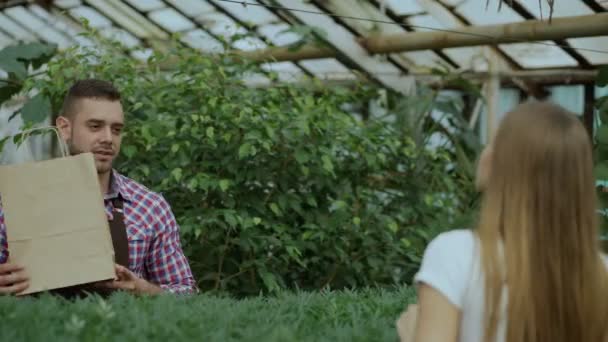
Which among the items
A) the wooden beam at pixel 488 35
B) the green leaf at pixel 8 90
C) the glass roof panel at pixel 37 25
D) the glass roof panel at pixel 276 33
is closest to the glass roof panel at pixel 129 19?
the glass roof panel at pixel 37 25

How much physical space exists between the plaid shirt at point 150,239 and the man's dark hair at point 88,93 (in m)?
0.24

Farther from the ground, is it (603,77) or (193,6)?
(193,6)

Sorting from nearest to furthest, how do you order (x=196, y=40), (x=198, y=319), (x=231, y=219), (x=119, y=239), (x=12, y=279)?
1. (x=198, y=319)
2. (x=12, y=279)
3. (x=119, y=239)
4. (x=231, y=219)
5. (x=196, y=40)

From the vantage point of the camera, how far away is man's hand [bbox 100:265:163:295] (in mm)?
2234

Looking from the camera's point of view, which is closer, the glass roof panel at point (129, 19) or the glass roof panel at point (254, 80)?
the glass roof panel at point (254, 80)

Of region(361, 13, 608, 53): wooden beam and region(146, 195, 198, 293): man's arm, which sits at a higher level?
region(361, 13, 608, 53): wooden beam

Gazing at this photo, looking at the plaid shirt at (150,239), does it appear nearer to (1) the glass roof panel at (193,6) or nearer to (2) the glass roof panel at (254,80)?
(2) the glass roof panel at (254,80)

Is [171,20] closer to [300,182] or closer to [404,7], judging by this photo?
[404,7]

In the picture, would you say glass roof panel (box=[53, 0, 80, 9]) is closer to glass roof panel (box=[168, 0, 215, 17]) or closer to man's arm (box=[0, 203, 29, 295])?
glass roof panel (box=[168, 0, 215, 17])

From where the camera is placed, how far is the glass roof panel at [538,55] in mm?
7973

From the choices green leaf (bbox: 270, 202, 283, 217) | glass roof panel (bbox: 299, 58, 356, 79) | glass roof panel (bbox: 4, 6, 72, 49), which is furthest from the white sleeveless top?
glass roof panel (bbox: 4, 6, 72, 49)

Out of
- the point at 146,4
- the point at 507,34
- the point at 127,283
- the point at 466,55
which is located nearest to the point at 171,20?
the point at 146,4

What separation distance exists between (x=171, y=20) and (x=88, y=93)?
705 centimetres

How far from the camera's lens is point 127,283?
2275 millimetres
